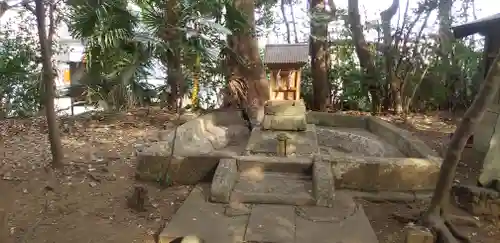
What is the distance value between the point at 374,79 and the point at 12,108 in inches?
322

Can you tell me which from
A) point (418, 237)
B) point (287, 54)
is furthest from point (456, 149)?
point (287, 54)

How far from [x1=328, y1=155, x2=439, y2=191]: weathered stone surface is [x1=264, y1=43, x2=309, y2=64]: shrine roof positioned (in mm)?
2528

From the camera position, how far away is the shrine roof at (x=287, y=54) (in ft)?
22.5

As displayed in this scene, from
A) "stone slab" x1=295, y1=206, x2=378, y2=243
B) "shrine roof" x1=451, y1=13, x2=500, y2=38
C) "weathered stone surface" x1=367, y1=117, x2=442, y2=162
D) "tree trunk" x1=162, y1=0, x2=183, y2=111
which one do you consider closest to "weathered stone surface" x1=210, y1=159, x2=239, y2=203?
"stone slab" x1=295, y1=206, x2=378, y2=243

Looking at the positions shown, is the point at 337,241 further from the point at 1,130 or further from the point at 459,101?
the point at 459,101

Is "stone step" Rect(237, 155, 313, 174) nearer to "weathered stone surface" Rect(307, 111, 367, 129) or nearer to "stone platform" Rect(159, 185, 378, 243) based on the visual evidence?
"stone platform" Rect(159, 185, 378, 243)

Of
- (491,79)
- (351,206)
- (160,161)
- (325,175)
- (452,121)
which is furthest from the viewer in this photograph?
(452,121)

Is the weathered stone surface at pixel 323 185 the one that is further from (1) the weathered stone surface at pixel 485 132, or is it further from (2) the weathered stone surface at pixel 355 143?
(1) the weathered stone surface at pixel 485 132

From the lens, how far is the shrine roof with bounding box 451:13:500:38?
599 centimetres

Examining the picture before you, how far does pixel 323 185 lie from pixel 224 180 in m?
1.04

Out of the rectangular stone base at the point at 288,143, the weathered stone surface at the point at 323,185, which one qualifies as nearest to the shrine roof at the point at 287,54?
the rectangular stone base at the point at 288,143

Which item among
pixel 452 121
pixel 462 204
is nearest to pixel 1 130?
pixel 462 204

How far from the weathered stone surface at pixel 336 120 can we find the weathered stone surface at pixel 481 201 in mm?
4050

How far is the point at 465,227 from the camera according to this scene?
13.2 feet
